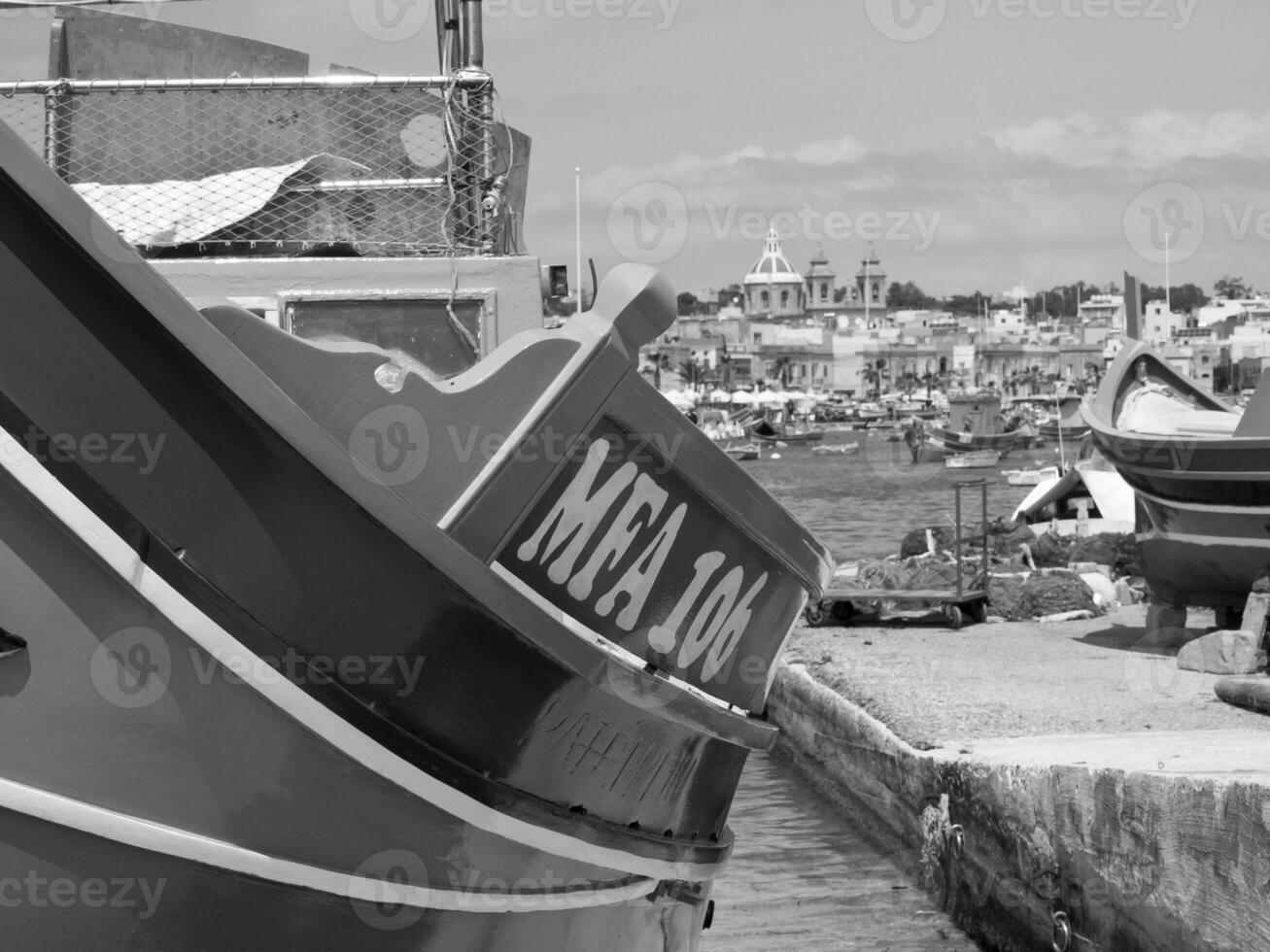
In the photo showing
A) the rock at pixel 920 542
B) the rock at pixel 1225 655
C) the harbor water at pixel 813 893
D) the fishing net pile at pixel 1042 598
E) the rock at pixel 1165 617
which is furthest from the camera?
the rock at pixel 920 542

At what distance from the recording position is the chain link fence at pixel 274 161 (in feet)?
18.9

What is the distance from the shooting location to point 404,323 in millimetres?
5523

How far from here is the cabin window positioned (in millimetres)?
5484

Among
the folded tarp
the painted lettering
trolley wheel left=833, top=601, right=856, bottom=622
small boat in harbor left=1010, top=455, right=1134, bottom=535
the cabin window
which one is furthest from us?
small boat in harbor left=1010, top=455, right=1134, bottom=535

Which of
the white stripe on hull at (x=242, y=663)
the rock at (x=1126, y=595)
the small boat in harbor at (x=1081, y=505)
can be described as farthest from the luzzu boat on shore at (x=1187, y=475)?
the small boat in harbor at (x=1081, y=505)

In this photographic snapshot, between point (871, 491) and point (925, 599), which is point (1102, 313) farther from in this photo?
point (925, 599)

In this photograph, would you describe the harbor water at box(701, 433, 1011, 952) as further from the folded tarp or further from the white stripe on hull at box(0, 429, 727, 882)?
the white stripe on hull at box(0, 429, 727, 882)

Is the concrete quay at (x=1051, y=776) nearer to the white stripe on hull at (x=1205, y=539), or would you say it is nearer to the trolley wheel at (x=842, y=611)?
the white stripe on hull at (x=1205, y=539)

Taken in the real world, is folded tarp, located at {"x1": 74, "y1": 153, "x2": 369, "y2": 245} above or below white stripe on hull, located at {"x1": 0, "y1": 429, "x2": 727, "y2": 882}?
above

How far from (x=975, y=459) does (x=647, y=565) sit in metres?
84.4

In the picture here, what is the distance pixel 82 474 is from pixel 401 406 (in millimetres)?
754

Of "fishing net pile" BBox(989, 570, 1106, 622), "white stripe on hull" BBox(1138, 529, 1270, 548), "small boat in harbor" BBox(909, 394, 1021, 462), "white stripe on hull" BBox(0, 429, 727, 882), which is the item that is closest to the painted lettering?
"white stripe on hull" BBox(0, 429, 727, 882)

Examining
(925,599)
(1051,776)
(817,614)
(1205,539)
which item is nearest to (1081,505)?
(817,614)

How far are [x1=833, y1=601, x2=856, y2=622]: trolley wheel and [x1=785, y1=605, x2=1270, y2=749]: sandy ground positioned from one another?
5.3 inches
